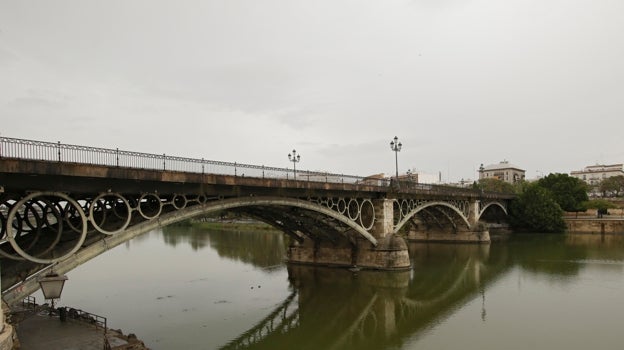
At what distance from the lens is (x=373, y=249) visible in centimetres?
3212

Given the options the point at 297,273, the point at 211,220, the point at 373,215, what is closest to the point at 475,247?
the point at 373,215

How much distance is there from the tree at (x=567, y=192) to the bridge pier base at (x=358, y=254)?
47.7 m

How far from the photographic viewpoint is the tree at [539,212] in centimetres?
6163

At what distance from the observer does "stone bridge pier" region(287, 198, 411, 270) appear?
31.8 m

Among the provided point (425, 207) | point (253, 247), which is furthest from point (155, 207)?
point (253, 247)

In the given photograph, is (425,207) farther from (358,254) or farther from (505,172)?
(505,172)

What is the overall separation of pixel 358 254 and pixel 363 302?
8637 mm

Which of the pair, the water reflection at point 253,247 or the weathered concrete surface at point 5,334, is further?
the water reflection at point 253,247

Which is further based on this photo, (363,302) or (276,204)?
(363,302)

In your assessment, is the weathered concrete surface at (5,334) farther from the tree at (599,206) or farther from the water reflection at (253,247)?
the tree at (599,206)

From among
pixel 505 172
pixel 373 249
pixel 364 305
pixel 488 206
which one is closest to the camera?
pixel 364 305

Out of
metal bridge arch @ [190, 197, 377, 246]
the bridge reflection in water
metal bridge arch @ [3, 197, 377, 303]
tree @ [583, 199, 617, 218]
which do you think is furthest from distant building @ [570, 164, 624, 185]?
metal bridge arch @ [3, 197, 377, 303]

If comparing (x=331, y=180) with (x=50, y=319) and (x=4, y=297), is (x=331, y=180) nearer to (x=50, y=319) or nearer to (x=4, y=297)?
(x=50, y=319)

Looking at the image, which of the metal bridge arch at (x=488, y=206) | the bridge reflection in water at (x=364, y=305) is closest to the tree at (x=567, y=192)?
the metal bridge arch at (x=488, y=206)
